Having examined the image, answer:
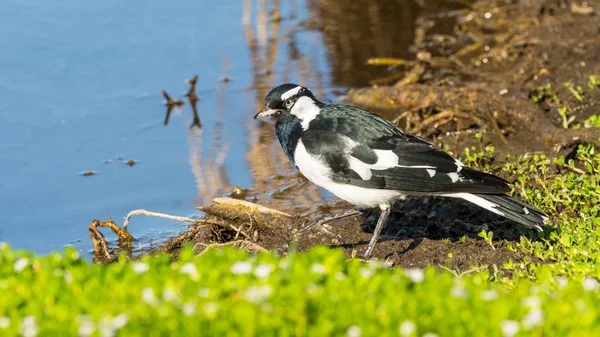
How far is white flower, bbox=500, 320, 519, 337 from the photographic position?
3223mm

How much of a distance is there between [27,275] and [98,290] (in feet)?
1.36

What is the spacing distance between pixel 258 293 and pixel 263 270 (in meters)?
0.21

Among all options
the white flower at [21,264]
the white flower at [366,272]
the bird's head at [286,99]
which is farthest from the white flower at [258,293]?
the bird's head at [286,99]

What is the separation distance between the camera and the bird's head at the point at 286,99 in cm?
625

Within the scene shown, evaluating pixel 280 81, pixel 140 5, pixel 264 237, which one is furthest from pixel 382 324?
pixel 140 5

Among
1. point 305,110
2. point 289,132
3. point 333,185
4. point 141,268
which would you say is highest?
point 141,268

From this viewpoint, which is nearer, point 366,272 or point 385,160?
point 366,272

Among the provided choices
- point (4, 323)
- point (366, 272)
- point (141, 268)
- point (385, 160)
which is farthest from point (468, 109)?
point (4, 323)

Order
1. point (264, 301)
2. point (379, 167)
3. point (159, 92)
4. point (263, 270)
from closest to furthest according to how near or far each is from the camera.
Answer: point (264, 301), point (263, 270), point (379, 167), point (159, 92)

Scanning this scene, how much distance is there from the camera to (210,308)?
10.8 feet

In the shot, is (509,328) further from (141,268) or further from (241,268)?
(141,268)

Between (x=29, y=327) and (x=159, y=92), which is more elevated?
(x=29, y=327)

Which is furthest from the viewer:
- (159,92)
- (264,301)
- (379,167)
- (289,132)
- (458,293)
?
(159,92)

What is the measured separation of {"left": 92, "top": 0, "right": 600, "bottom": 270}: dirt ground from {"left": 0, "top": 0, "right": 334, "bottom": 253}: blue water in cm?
92
